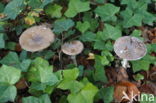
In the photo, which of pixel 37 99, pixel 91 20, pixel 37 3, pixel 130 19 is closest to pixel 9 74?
pixel 37 99

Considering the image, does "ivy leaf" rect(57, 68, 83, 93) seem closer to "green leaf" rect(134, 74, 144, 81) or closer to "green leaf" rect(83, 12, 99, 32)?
"green leaf" rect(134, 74, 144, 81)

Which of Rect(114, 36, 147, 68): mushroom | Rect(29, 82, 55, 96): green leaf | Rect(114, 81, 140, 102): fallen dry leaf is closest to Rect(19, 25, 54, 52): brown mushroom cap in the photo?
Rect(29, 82, 55, 96): green leaf

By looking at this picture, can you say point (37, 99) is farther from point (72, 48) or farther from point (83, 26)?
point (83, 26)

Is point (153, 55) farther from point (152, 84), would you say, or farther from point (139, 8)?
point (139, 8)

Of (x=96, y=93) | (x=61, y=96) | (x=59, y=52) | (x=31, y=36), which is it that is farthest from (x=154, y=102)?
(x=31, y=36)

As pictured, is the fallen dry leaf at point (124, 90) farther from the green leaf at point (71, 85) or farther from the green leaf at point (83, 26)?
the green leaf at point (83, 26)
